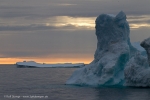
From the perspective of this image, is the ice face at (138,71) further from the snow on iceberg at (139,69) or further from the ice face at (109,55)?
the ice face at (109,55)

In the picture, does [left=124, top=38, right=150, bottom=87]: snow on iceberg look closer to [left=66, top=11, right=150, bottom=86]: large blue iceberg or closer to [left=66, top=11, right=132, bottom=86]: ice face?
[left=66, top=11, right=150, bottom=86]: large blue iceberg

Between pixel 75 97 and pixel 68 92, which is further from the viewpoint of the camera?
pixel 68 92

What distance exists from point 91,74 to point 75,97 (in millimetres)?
8580

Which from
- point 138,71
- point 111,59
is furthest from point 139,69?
point 111,59

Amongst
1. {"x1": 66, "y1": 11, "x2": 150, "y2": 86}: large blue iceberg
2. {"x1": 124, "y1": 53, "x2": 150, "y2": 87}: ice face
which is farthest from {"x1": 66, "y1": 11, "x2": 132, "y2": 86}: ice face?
{"x1": 124, "y1": 53, "x2": 150, "y2": 87}: ice face

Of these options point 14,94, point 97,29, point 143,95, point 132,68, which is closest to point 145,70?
point 132,68

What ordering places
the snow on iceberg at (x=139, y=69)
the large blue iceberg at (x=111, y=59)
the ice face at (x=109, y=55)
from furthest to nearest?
the ice face at (x=109, y=55), the large blue iceberg at (x=111, y=59), the snow on iceberg at (x=139, y=69)

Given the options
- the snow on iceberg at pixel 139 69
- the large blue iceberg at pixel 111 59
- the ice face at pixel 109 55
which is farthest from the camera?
the ice face at pixel 109 55

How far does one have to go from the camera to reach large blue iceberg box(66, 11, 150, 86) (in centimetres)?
4869

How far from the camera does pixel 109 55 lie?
50.3 meters

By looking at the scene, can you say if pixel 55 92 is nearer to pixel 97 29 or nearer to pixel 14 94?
pixel 14 94

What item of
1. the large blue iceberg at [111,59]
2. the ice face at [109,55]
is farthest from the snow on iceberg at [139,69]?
the ice face at [109,55]

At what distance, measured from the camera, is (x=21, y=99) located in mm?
40938

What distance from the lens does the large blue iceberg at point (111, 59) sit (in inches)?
1917
